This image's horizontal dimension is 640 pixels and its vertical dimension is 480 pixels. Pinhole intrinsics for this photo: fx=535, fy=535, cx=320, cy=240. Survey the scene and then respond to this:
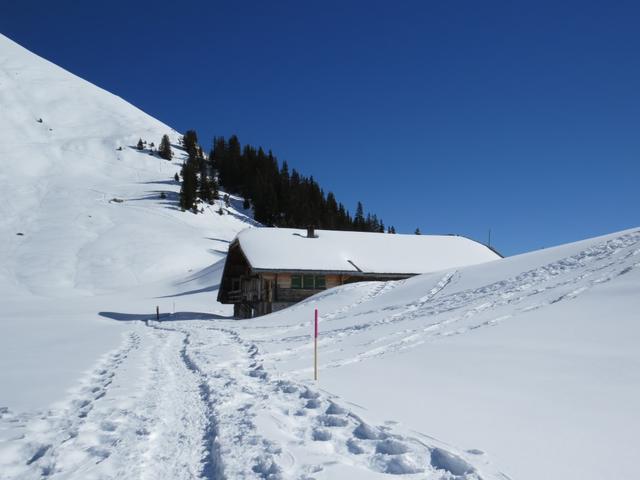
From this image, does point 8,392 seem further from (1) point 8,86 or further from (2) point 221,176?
(1) point 8,86

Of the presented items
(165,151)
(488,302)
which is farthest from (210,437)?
(165,151)

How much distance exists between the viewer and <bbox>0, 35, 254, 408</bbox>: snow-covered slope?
632 inches

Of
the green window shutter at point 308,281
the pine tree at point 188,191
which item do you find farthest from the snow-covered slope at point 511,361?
the pine tree at point 188,191

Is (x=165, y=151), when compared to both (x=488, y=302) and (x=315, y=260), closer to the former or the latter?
(x=315, y=260)

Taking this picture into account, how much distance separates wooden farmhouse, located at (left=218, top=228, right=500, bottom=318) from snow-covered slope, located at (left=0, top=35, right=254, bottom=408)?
7976 millimetres

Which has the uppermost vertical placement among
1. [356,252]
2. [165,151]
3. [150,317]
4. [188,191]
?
[165,151]

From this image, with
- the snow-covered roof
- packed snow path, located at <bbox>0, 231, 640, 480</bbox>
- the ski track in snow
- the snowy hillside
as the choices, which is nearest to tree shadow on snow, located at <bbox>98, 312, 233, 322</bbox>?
the snow-covered roof

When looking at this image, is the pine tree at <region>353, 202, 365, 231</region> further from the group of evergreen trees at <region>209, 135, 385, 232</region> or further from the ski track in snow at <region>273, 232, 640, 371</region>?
the ski track in snow at <region>273, 232, 640, 371</region>

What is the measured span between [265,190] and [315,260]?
57540 mm

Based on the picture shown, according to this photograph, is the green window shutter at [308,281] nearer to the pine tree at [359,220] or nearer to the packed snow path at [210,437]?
the packed snow path at [210,437]

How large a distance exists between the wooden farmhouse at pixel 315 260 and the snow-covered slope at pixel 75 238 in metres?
7.98

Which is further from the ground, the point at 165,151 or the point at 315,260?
the point at 165,151

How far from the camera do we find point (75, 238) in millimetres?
65188

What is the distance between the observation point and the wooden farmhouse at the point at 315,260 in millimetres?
29344
